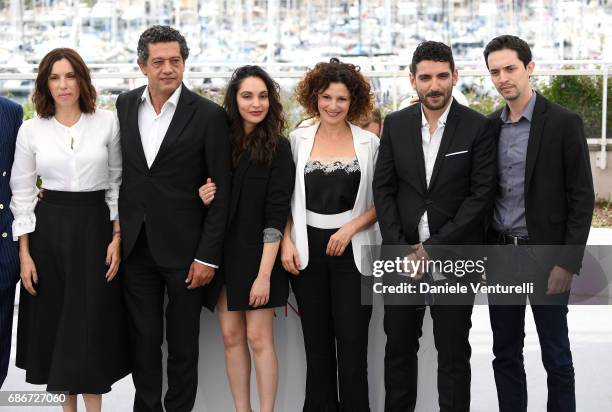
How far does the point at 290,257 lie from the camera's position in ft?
11.9

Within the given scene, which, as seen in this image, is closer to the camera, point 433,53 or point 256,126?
point 433,53

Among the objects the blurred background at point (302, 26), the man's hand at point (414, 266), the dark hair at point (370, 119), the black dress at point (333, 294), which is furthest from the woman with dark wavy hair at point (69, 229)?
the blurred background at point (302, 26)

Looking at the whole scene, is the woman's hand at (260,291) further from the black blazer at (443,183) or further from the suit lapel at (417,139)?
the suit lapel at (417,139)

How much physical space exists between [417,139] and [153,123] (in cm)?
108

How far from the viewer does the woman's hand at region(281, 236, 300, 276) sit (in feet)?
11.9

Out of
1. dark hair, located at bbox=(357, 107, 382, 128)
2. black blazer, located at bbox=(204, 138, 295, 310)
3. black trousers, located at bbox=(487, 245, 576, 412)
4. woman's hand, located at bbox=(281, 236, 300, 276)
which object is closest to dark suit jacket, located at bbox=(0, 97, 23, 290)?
black blazer, located at bbox=(204, 138, 295, 310)

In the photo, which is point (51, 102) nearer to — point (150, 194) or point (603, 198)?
point (150, 194)

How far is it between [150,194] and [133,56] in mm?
16169

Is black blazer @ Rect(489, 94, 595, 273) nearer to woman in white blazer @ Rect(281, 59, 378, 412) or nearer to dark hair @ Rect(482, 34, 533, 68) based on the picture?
dark hair @ Rect(482, 34, 533, 68)

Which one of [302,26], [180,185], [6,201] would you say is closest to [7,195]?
[6,201]

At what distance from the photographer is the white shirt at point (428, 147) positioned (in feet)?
11.4

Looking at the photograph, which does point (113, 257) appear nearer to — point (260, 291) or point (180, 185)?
point (180, 185)

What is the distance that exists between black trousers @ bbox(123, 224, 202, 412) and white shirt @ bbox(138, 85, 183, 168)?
1.09 feet

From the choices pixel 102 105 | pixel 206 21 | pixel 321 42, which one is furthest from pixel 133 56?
pixel 102 105
